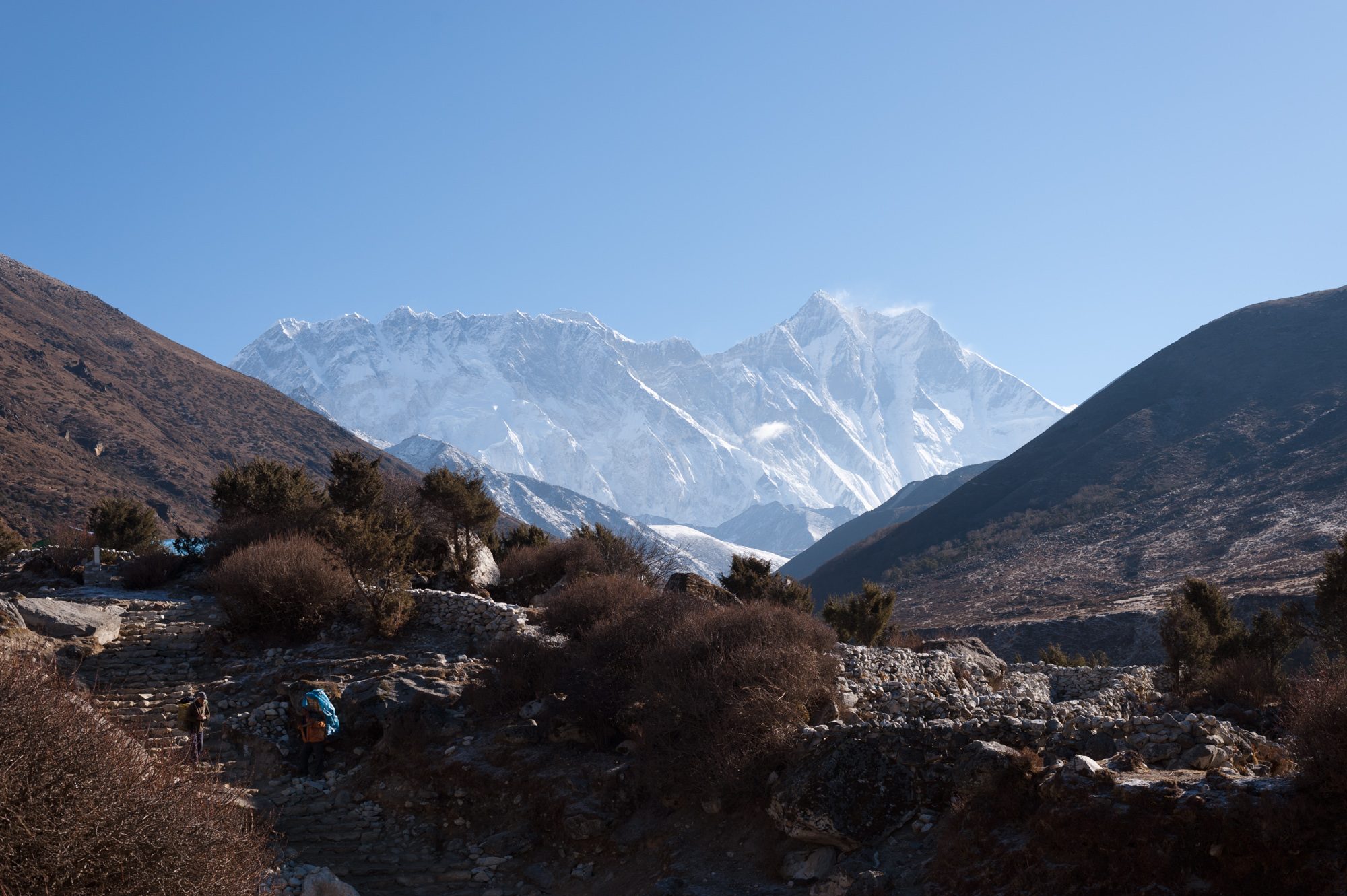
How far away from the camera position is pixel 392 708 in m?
14.5

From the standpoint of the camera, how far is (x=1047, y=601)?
55.4m

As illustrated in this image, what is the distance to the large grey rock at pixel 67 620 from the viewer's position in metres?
16.6

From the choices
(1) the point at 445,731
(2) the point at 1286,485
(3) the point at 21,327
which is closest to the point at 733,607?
(1) the point at 445,731

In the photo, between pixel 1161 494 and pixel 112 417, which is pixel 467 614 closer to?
pixel 1161 494

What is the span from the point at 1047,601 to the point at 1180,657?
38019 millimetres

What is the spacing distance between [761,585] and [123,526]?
77.9 feet

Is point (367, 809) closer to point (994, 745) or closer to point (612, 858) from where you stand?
point (612, 858)

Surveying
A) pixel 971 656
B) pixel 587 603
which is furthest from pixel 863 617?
pixel 587 603

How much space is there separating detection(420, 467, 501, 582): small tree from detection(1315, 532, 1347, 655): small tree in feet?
63.5

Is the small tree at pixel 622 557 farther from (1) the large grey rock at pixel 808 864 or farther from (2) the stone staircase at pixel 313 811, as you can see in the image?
(1) the large grey rock at pixel 808 864

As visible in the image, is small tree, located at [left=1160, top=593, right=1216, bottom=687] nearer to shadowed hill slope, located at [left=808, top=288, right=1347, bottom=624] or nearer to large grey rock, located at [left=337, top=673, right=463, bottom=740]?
large grey rock, located at [left=337, top=673, right=463, bottom=740]

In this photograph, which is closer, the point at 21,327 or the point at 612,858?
the point at 612,858

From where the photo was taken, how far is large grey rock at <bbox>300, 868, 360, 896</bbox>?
9344 mm

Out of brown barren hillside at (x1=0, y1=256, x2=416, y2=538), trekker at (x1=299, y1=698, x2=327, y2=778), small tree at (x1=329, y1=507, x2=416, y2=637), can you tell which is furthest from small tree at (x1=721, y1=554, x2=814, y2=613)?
brown barren hillside at (x1=0, y1=256, x2=416, y2=538)
